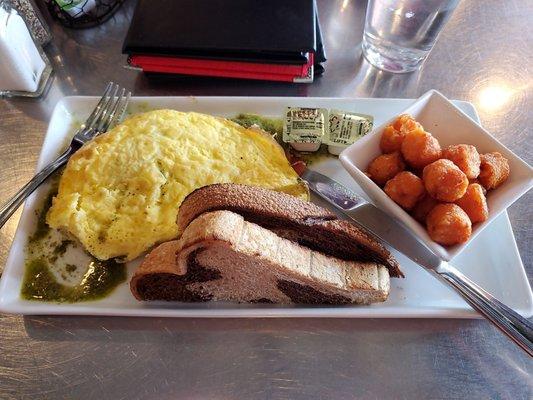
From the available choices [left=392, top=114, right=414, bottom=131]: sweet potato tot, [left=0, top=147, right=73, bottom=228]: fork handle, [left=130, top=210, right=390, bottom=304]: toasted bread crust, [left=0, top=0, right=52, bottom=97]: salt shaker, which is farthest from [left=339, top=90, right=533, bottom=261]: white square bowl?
[left=0, top=0, right=52, bottom=97]: salt shaker

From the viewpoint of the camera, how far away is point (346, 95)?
162cm

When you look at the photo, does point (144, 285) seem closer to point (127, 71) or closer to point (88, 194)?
point (88, 194)

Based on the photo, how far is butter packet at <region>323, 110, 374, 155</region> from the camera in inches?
50.7

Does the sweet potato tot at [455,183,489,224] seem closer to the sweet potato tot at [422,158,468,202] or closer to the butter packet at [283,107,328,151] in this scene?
the sweet potato tot at [422,158,468,202]

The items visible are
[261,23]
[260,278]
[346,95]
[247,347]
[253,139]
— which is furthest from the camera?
[346,95]

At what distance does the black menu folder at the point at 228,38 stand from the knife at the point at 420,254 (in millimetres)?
486

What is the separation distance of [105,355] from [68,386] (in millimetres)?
101

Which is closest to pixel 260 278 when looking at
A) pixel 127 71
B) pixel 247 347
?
pixel 247 347

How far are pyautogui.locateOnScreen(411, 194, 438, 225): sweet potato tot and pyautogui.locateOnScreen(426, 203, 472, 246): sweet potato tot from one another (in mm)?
43

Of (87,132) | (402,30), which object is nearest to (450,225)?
(402,30)

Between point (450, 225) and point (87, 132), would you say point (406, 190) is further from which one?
point (87, 132)

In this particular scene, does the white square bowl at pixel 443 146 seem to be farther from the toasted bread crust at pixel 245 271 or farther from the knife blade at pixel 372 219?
the toasted bread crust at pixel 245 271

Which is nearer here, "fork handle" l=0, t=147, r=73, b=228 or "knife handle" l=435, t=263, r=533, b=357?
"knife handle" l=435, t=263, r=533, b=357

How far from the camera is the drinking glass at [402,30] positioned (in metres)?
1.49
